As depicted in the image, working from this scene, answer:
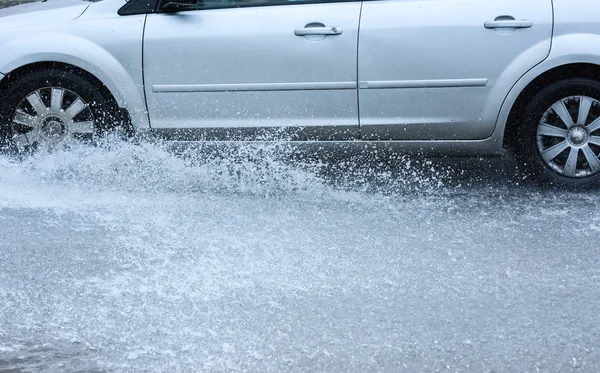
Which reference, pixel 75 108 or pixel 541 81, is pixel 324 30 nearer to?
pixel 541 81

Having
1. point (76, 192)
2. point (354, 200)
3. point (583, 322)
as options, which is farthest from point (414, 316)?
point (76, 192)

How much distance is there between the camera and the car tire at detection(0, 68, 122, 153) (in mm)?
6406

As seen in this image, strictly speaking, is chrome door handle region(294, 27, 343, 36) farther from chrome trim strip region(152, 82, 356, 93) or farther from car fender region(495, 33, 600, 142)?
car fender region(495, 33, 600, 142)

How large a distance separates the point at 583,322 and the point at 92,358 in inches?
76.3

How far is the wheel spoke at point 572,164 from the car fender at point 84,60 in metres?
2.69

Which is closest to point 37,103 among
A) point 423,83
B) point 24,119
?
point 24,119

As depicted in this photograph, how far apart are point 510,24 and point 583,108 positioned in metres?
0.73

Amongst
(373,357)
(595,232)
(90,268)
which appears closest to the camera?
(373,357)

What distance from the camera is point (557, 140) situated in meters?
6.24

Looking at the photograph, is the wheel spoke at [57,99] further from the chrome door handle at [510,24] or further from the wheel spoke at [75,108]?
the chrome door handle at [510,24]

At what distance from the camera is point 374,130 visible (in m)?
6.22

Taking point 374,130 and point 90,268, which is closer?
point 90,268

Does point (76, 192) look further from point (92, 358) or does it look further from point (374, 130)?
point (92, 358)

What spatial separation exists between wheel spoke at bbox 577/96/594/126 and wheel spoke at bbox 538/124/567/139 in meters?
0.12
